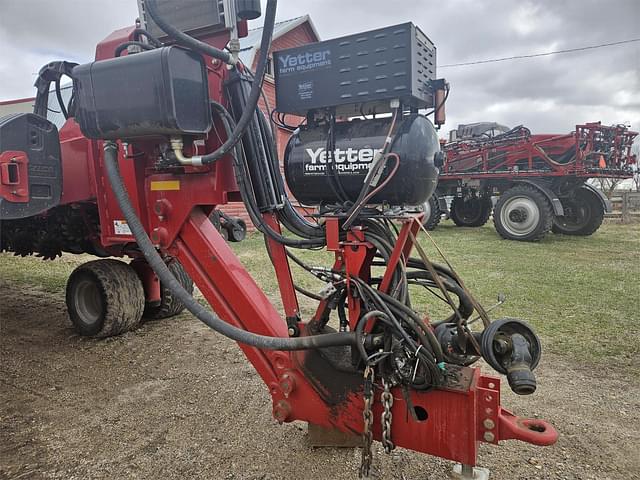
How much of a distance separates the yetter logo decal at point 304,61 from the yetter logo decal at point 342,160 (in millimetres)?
374

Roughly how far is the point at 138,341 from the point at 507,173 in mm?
9199

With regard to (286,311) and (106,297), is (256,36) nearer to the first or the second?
(106,297)

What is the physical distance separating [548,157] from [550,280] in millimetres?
5441

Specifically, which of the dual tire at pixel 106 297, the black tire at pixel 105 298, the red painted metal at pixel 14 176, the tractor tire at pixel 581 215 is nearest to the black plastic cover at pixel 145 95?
the red painted metal at pixel 14 176

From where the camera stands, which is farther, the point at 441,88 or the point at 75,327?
the point at 75,327

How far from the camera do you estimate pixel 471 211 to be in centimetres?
1290

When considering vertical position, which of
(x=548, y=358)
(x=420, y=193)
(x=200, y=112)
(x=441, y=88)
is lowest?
(x=548, y=358)

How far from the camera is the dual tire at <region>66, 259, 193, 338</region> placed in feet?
13.1

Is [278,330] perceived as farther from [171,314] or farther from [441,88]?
[171,314]

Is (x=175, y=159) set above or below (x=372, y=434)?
above

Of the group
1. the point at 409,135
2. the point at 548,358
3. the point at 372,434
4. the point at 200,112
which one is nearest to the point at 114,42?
the point at 200,112

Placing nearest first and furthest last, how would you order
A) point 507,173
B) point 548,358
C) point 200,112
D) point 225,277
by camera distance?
point 200,112 < point 225,277 < point 548,358 < point 507,173

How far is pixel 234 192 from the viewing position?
2277 mm

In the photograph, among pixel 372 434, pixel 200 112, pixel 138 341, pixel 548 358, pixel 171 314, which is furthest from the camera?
pixel 171 314
